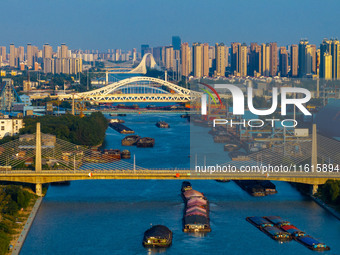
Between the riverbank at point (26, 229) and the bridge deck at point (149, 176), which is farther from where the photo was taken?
the bridge deck at point (149, 176)

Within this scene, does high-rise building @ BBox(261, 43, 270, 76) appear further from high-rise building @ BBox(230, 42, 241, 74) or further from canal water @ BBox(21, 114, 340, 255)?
canal water @ BBox(21, 114, 340, 255)

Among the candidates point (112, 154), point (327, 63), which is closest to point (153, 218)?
point (112, 154)

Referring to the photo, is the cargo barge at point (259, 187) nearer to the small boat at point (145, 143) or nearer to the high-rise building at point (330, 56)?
the small boat at point (145, 143)

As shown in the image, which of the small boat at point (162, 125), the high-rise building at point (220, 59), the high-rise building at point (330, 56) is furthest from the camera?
the high-rise building at point (220, 59)

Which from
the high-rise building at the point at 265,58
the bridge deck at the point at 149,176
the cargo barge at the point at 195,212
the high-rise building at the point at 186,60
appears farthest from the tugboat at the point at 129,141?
the high-rise building at the point at 186,60

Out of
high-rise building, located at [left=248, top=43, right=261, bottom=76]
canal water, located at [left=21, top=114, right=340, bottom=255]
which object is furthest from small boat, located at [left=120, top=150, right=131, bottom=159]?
high-rise building, located at [left=248, top=43, right=261, bottom=76]

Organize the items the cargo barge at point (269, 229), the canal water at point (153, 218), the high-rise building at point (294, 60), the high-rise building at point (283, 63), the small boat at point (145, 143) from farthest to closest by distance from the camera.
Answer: the high-rise building at point (283, 63), the high-rise building at point (294, 60), the small boat at point (145, 143), the cargo barge at point (269, 229), the canal water at point (153, 218)
